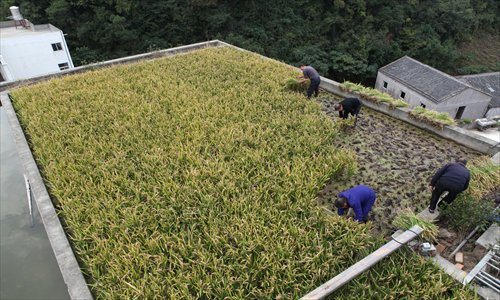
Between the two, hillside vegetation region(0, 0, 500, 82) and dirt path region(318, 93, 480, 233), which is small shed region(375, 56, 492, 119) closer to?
hillside vegetation region(0, 0, 500, 82)

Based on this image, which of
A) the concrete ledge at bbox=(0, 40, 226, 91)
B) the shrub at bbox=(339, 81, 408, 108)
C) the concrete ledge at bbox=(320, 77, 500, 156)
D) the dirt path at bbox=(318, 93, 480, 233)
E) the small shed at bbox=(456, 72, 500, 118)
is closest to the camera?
the dirt path at bbox=(318, 93, 480, 233)

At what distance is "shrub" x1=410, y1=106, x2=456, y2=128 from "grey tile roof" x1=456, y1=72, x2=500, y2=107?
18141 mm

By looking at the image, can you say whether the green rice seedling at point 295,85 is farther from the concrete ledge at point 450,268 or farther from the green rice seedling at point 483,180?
the concrete ledge at point 450,268

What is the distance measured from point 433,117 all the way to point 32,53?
18321 mm

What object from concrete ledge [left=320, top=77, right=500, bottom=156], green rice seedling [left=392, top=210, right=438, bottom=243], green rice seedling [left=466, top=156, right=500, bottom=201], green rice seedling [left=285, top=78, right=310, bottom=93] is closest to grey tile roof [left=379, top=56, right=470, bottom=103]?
concrete ledge [left=320, top=77, right=500, bottom=156]

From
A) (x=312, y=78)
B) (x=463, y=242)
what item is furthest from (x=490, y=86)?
(x=463, y=242)

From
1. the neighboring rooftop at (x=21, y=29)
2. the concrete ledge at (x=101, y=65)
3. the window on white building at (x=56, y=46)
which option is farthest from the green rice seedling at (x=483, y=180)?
the neighboring rooftop at (x=21, y=29)

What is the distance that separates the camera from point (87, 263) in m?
3.92

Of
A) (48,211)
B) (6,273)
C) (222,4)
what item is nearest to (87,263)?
(48,211)

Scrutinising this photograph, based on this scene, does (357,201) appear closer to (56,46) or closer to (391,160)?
(391,160)

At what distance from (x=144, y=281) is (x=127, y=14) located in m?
21.7

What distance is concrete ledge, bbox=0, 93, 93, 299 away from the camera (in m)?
3.70

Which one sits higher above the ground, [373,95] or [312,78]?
[312,78]

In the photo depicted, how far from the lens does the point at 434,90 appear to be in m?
18.5
